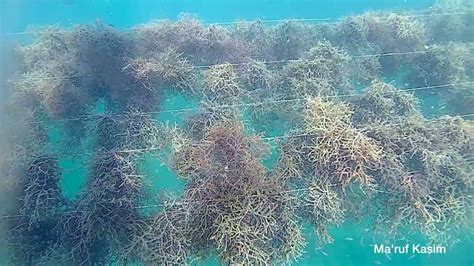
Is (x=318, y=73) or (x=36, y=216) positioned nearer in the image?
(x=36, y=216)

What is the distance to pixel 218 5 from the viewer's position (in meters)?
1.71

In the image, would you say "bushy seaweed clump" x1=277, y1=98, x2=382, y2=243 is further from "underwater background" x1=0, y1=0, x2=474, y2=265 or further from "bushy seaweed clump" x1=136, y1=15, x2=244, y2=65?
"bushy seaweed clump" x1=136, y1=15, x2=244, y2=65

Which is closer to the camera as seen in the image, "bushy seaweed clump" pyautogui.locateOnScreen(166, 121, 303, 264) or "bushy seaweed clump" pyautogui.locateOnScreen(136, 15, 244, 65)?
"bushy seaweed clump" pyautogui.locateOnScreen(166, 121, 303, 264)

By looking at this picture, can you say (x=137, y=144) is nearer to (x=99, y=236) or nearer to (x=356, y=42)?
(x=99, y=236)

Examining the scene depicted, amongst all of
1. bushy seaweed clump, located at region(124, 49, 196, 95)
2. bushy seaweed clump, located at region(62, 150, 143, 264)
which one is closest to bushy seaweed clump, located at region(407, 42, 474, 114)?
bushy seaweed clump, located at region(124, 49, 196, 95)

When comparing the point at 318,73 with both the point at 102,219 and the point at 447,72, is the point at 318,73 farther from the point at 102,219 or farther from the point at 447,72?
the point at 102,219

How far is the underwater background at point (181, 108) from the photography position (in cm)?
125

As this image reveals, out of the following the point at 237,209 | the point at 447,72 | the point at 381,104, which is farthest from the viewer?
the point at 447,72

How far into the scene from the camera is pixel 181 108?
1456 millimetres

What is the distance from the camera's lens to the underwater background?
1247mm

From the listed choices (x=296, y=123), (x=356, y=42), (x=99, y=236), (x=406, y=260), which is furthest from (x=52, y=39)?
(x=406, y=260)

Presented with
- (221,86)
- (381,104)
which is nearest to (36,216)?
(221,86)

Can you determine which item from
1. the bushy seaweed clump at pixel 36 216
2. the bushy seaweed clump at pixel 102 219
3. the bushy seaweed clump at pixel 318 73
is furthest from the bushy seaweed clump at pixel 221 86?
the bushy seaweed clump at pixel 36 216

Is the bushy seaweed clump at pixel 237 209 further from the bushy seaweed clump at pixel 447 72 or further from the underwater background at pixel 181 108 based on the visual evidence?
the bushy seaweed clump at pixel 447 72
